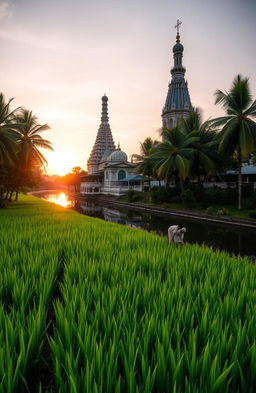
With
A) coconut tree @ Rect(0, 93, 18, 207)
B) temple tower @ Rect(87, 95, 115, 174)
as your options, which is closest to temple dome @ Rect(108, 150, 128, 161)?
temple tower @ Rect(87, 95, 115, 174)

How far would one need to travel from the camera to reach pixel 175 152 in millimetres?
24484

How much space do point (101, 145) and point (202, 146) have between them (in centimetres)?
5418

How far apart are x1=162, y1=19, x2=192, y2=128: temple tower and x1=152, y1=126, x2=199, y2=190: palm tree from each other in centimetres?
3874

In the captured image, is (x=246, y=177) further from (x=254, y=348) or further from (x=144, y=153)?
(x=254, y=348)

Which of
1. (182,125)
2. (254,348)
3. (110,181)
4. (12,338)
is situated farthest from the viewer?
(110,181)

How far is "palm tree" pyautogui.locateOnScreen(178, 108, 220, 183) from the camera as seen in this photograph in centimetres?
2372

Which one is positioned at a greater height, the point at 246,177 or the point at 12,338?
the point at 246,177

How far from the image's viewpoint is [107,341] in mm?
2174

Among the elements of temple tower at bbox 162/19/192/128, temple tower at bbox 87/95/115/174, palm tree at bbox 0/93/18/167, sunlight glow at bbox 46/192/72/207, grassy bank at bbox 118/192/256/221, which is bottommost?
sunlight glow at bbox 46/192/72/207

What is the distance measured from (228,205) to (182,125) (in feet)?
37.1

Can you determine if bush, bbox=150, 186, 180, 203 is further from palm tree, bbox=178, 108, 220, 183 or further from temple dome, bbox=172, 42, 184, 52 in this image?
temple dome, bbox=172, 42, 184, 52

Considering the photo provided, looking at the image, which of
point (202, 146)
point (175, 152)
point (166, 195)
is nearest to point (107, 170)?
point (166, 195)

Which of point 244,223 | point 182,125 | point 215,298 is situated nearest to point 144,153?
point 182,125

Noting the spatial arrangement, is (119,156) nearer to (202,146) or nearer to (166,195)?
(166,195)
